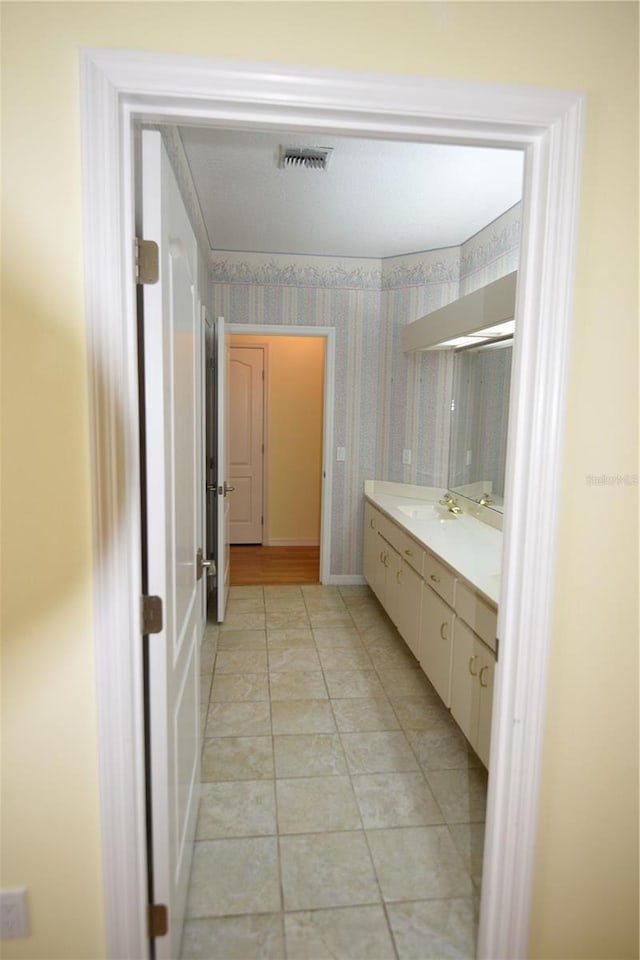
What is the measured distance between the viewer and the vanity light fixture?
2494mm

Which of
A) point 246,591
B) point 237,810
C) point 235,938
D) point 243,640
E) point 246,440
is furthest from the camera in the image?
point 246,440

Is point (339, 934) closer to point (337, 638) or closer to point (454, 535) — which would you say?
point (454, 535)

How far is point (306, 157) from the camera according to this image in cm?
264

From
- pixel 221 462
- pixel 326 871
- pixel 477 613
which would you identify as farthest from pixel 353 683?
pixel 221 462

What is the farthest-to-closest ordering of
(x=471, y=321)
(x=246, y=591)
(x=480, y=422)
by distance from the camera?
1. (x=246, y=591)
2. (x=480, y=422)
3. (x=471, y=321)

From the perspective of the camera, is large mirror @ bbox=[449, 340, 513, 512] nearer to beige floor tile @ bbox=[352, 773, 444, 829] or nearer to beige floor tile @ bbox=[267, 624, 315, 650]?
beige floor tile @ bbox=[267, 624, 315, 650]

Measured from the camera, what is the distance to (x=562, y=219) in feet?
3.76

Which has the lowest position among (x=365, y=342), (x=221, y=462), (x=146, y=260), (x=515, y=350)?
(x=221, y=462)

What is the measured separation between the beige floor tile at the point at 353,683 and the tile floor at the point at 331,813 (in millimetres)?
11

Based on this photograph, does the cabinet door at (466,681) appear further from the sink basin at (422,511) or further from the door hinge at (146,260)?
the door hinge at (146,260)

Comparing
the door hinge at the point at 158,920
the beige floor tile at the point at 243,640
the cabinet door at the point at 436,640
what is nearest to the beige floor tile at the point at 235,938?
the door hinge at the point at 158,920

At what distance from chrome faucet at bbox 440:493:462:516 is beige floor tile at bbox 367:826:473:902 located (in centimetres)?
203

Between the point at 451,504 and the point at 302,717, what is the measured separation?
173 centimetres

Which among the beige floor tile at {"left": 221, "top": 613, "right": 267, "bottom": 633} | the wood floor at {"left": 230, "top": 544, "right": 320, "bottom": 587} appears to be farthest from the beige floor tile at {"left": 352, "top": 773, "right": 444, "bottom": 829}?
the wood floor at {"left": 230, "top": 544, "right": 320, "bottom": 587}
